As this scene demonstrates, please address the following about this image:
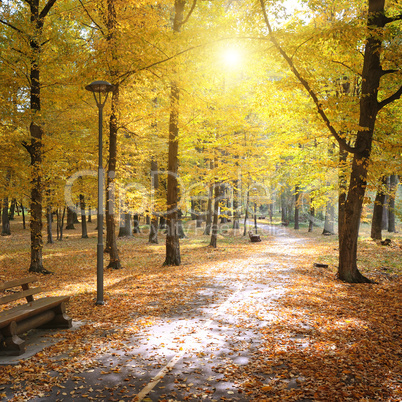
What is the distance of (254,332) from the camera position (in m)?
5.82

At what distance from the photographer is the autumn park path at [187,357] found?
391 cm

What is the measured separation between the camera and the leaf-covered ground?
3.96 m

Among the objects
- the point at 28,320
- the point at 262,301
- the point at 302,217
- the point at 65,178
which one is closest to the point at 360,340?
the point at 262,301

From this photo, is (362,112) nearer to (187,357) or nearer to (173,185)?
(173,185)

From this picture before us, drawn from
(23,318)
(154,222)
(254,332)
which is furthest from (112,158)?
(154,222)

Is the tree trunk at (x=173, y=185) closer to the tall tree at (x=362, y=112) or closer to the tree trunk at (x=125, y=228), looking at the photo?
the tall tree at (x=362, y=112)

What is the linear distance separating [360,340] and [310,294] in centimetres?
299

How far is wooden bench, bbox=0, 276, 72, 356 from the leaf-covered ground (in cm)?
33

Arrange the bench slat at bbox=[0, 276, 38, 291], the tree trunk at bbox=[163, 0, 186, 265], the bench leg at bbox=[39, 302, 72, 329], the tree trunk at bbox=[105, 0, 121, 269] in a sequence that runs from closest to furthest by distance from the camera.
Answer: the bench slat at bbox=[0, 276, 38, 291]
the bench leg at bbox=[39, 302, 72, 329]
the tree trunk at bbox=[105, 0, 121, 269]
the tree trunk at bbox=[163, 0, 186, 265]

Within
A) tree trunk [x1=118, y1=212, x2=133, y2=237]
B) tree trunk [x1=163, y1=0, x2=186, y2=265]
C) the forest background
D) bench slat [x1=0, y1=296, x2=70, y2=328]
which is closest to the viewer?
bench slat [x1=0, y1=296, x2=70, y2=328]

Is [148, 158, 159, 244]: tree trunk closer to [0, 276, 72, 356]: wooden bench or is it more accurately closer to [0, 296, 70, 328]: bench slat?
[0, 276, 72, 356]: wooden bench

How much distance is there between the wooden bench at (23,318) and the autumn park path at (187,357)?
100cm

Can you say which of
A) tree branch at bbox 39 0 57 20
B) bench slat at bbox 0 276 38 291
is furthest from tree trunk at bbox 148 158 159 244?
bench slat at bbox 0 276 38 291

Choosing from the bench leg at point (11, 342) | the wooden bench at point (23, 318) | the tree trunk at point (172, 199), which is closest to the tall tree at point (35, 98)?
the tree trunk at point (172, 199)
